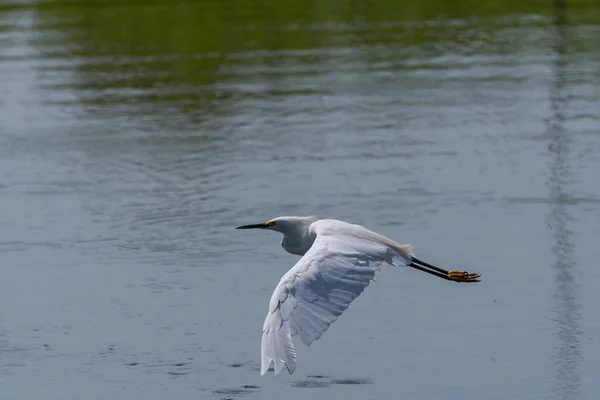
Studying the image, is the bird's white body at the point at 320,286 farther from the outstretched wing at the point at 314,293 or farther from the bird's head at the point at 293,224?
the bird's head at the point at 293,224

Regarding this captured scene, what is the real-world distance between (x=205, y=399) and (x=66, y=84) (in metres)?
9.39

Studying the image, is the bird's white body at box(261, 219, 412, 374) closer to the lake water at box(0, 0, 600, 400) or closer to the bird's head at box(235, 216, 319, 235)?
the bird's head at box(235, 216, 319, 235)

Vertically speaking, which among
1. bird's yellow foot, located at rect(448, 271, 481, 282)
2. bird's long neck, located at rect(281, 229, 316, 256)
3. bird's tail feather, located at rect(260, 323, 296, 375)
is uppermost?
bird's tail feather, located at rect(260, 323, 296, 375)

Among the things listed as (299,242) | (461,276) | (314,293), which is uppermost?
(314,293)

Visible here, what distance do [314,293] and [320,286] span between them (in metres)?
0.06

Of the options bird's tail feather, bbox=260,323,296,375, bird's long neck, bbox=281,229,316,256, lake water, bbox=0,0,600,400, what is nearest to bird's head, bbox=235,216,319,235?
bird's long neck, bbox=281,229,316,256

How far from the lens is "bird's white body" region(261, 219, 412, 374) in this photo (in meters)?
5.68

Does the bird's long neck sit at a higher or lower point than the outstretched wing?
lower

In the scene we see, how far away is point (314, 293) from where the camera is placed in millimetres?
6039

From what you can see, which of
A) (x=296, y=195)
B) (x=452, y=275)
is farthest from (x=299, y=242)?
(x=296, y=195)

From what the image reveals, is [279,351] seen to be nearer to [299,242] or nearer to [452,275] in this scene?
[299,242]

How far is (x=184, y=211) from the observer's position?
10.2 meters

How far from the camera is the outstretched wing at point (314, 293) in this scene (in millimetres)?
5656


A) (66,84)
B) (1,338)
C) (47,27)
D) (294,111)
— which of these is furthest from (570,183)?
(47,27)
